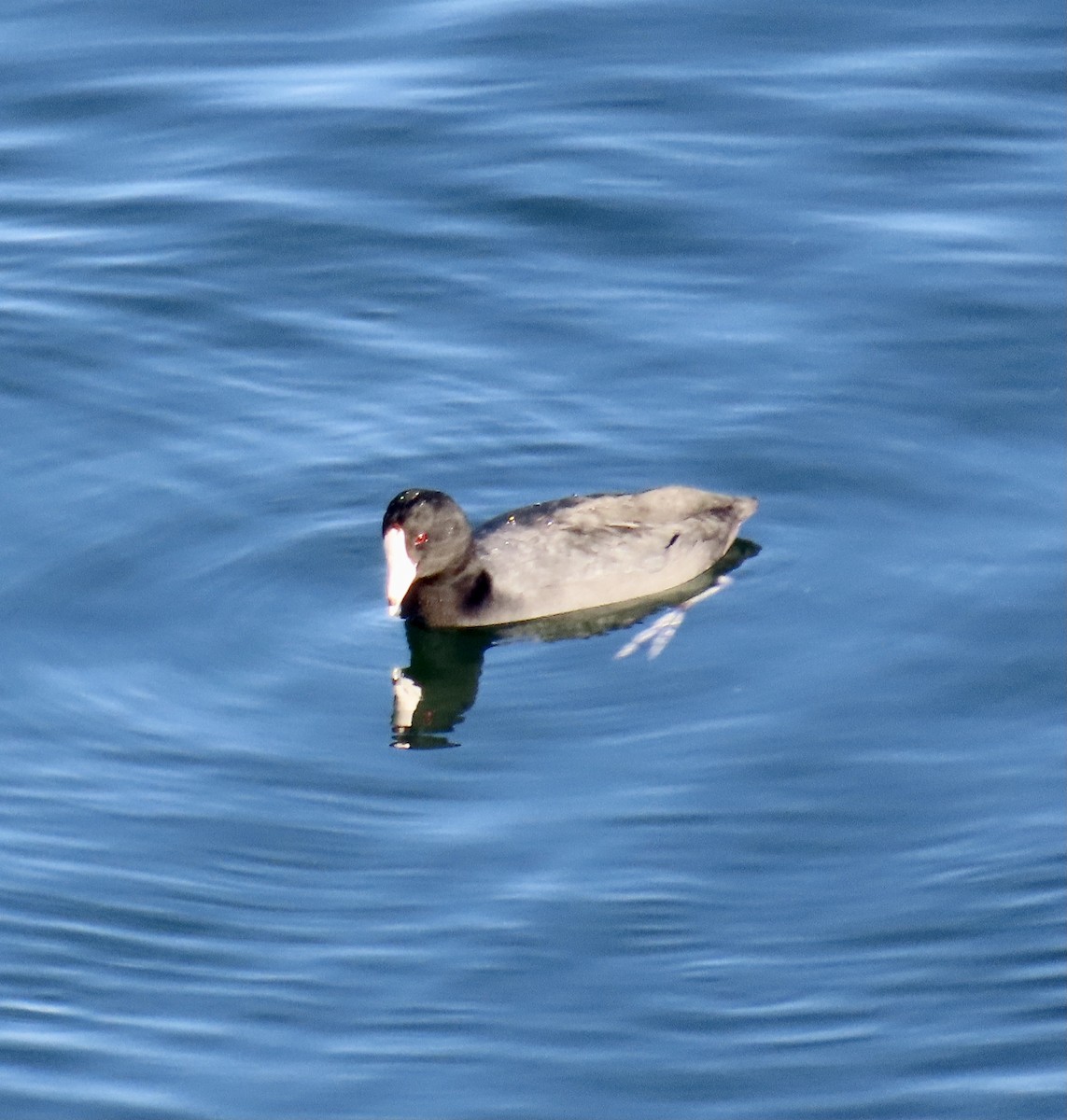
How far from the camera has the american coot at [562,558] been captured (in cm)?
1191

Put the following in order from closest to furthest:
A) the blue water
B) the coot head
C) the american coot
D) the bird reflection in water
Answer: the blue water, the bird reflection in water, the coot head, the american coot

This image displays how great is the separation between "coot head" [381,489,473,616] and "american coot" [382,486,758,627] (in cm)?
1

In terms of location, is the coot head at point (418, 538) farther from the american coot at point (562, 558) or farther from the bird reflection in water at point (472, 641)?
the bird reflection in water at point (472, 641)

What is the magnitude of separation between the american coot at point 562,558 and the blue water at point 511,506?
31cm

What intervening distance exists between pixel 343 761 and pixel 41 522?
2.88 metres

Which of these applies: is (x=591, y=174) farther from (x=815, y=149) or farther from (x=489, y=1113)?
(x=489, y=1113)

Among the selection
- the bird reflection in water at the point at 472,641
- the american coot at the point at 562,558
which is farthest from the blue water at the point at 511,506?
the american coot at the point at 562,558

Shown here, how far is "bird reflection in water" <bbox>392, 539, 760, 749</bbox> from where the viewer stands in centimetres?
1123

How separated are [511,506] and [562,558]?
1.01m

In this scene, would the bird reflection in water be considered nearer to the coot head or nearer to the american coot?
the american coot

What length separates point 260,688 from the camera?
1113 centimetres

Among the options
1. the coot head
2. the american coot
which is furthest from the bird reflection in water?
the coot head

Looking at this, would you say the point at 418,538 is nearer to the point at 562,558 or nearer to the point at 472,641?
the point at 472,641

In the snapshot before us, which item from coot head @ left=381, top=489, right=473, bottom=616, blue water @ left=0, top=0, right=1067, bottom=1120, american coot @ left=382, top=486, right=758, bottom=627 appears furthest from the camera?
american coot @ left=382, top=486, right=758, bottom=627
